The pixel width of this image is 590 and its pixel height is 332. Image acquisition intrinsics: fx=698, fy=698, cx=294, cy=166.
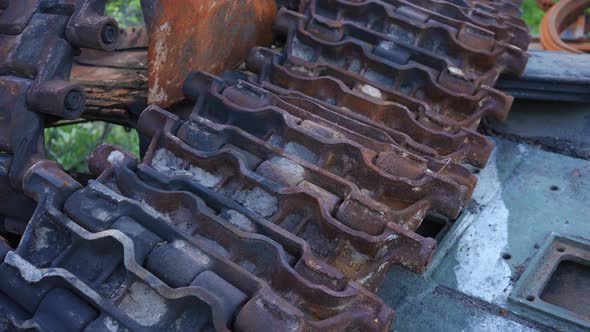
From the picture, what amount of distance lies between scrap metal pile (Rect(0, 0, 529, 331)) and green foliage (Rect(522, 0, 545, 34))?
7.33 m

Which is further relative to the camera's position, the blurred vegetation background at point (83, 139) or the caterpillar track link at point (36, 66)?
the blurred vegetation background at point (83, 139)

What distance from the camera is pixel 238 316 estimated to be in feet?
6.97

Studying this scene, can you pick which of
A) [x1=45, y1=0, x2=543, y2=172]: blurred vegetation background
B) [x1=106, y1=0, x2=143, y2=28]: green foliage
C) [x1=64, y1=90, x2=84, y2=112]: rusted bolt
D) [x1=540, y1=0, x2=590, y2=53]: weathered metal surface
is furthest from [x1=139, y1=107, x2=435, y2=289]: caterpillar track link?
[x1=106, y1=0, x2=143, y2=28]: green foliage

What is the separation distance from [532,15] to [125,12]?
6116mm

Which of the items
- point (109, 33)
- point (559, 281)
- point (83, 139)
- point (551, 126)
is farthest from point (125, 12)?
point (559, 281)

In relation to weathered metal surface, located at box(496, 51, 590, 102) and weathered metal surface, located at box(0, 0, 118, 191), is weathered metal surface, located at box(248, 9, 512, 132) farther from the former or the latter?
weathered metal surface, located at box(0, 0, 118, 191)

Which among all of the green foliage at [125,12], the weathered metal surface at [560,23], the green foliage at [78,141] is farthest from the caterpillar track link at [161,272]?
the green foliage at [125,12]

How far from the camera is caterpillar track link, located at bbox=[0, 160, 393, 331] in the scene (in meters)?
2.13

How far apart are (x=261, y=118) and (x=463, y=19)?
154cm

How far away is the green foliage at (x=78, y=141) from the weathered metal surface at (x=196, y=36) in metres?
4.47

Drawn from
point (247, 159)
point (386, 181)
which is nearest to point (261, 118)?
point (247, 159)

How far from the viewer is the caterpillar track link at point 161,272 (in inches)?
84.0

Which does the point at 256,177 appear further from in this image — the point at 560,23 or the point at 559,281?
the point at 560,23

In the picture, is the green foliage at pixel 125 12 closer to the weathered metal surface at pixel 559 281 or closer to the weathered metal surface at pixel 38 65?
the weathered metal surface at pixel 38 65
